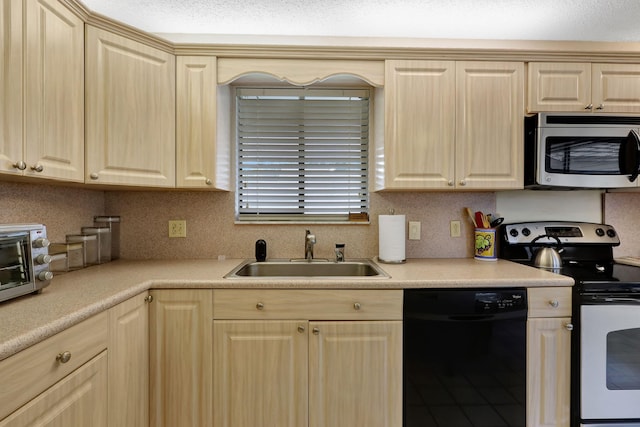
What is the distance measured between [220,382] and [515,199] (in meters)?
2.09

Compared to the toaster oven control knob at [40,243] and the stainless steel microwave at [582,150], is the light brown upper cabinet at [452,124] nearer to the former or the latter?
the stainless steel microwave at [582,150]

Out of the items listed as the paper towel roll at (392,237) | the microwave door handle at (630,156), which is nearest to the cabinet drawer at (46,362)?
the paper towel roll at (392,237)

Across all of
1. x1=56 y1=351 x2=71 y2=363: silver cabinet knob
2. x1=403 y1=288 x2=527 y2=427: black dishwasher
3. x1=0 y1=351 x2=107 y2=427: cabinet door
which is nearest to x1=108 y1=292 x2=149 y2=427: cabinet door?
x1=0 y1=351 x2=107 y2=427: cabinet door

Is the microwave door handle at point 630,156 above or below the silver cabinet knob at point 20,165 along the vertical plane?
above

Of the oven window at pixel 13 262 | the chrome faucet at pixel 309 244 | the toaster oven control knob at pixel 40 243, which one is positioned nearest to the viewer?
the oven window at pixel 13 262

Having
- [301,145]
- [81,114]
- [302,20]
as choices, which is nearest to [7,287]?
[81,114]

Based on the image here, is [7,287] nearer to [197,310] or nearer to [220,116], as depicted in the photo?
[197,310]

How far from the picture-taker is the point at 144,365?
1414 mm

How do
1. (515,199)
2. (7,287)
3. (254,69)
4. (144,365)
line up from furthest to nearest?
(515,199), (254,69), (144,365), (7,287)

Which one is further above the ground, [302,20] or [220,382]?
[302,20]

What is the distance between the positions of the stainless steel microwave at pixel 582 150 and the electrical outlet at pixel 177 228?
2129 millimetres

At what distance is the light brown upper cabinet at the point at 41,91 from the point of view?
115cm

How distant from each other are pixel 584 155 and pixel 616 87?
0.44 metres

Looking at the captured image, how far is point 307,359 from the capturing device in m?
1.47
